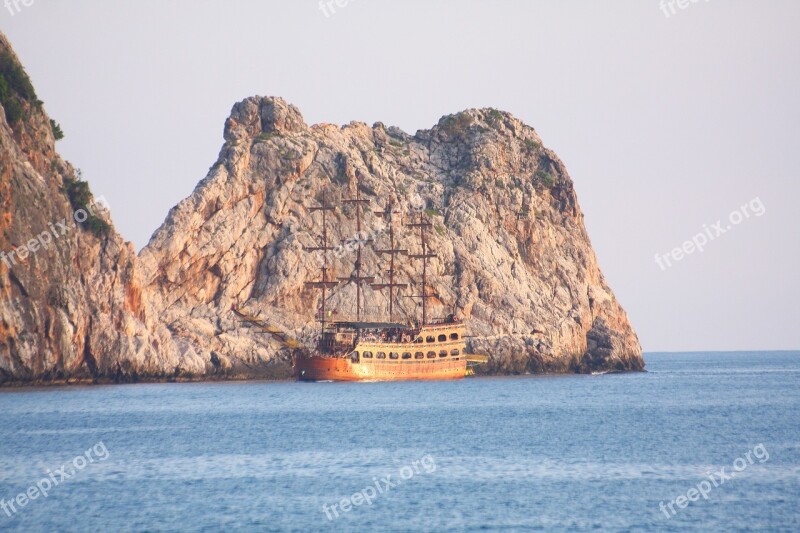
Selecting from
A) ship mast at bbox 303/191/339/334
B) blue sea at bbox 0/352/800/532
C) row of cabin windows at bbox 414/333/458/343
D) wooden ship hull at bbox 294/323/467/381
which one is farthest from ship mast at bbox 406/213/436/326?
blue sea at bbox 0/352/800/532

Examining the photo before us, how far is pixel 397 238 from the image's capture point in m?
127

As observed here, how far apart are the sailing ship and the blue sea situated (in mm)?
20891

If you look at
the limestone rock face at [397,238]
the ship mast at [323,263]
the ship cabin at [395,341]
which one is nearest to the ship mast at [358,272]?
the limestone rock face at [397,238]

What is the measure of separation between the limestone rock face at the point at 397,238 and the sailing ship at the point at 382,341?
1.29 metres

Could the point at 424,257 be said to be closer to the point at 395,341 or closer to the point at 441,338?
the point at 441,338

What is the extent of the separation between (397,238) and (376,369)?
17018 mm

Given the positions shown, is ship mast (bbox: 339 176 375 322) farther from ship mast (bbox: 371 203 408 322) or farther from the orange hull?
the orange hull

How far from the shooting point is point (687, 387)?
4488 inches

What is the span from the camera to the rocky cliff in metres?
91.8

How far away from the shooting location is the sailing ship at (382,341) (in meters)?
113

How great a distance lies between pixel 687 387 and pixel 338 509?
7603 centimetres

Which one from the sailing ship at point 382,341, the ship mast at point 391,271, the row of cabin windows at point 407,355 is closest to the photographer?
the sailing ship at point 382,341

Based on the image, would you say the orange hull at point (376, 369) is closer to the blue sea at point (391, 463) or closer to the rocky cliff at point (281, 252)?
the rocky cliff at point (281, 252)

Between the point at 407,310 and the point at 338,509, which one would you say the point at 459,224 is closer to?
the point at 407,310
